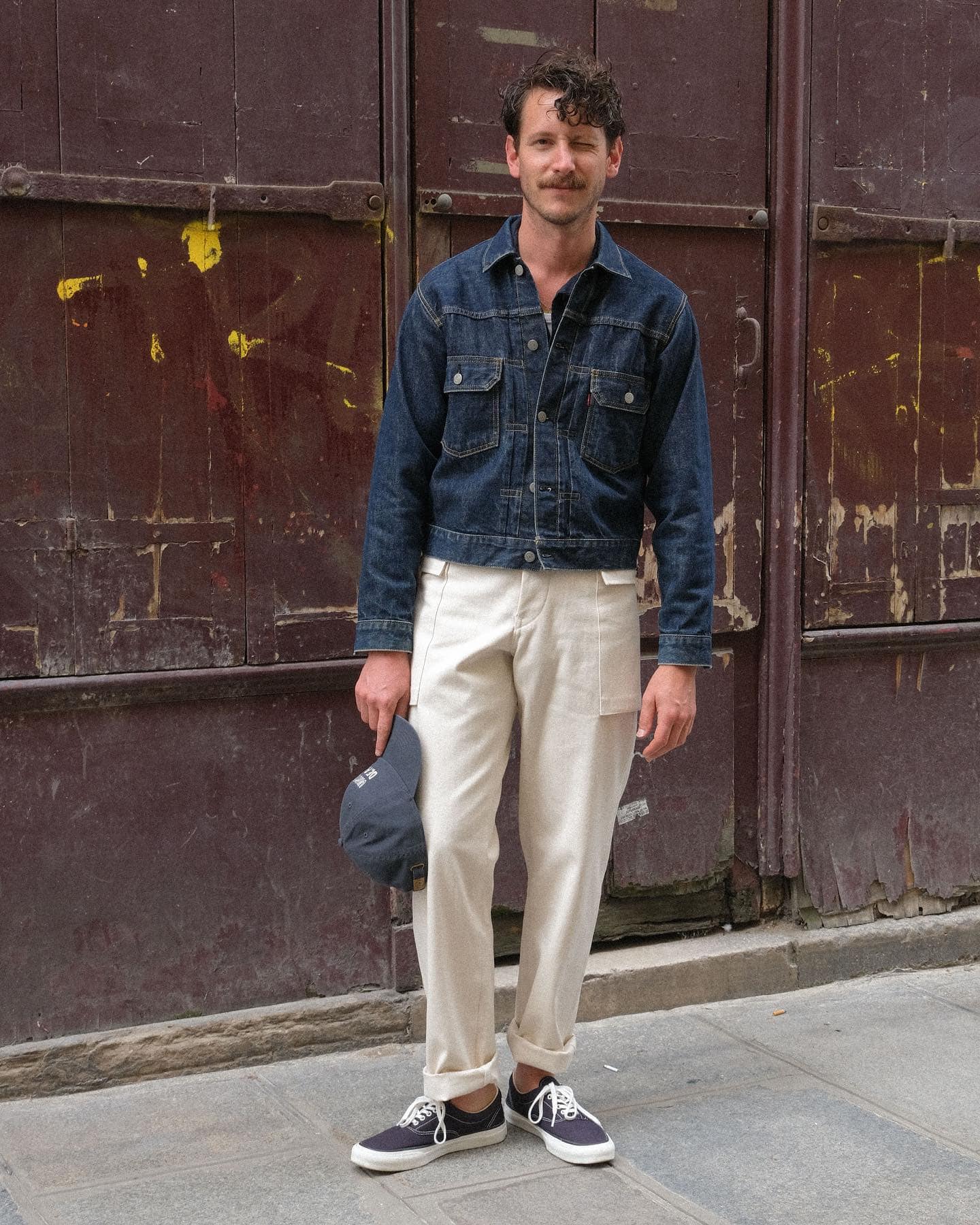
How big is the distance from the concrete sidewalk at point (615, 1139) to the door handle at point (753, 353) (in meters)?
1.65

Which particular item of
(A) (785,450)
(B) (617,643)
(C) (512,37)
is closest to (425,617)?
(B) (617,643)

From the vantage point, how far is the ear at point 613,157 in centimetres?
294

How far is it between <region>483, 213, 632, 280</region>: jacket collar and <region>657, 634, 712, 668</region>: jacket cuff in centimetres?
71

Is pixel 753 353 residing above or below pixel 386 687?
above

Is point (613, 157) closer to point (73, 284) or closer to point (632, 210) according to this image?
point (632, 210)

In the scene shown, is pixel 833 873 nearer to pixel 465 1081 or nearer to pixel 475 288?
pixel 465 1081

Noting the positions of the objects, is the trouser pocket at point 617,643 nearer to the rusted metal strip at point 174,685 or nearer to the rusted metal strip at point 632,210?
the rusted metal strip at point 174,685

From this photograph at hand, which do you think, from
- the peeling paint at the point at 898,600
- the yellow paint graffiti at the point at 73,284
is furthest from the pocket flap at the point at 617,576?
the peeling paint at the point at 898,600

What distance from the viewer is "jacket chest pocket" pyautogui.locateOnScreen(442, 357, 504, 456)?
2.94 meters

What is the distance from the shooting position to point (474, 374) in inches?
116

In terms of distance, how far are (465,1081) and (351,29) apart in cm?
232

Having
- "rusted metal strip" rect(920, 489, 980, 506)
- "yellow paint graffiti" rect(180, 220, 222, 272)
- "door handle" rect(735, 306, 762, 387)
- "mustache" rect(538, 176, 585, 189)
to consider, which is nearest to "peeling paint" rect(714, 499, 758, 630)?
"door handle" rect(735, 306, 762, 387)

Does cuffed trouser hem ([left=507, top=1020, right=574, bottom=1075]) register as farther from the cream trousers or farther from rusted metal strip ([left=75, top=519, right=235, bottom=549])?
rusted metal strip ([left=75, top=519, right=235, bottom=549])

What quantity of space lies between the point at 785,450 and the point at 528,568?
4.46 ft
